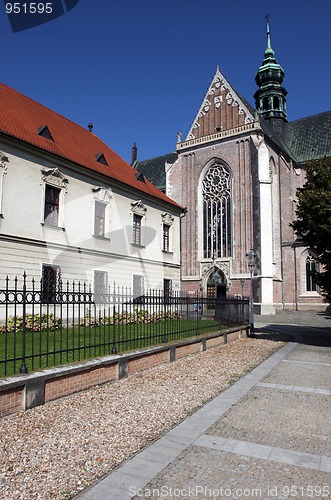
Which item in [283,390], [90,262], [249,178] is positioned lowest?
[283,390]

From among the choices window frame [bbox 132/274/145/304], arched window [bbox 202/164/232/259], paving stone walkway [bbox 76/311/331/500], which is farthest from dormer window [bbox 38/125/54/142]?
arched window [bbox 202/164/232/259]

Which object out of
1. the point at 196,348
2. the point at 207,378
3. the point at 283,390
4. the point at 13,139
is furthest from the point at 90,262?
the point at 283,390

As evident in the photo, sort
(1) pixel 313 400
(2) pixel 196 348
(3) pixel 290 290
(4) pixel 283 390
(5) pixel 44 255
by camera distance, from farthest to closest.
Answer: (3) pixel 290 290
(5) pixel 44 255
(2) pixel 196 348
(4) pixel 283 390
(1) pixel 313 400

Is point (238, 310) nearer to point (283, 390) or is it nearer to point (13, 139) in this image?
point (283, 390)

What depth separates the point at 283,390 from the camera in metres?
7.23

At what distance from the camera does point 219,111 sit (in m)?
39.2

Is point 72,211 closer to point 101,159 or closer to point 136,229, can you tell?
point 101,159

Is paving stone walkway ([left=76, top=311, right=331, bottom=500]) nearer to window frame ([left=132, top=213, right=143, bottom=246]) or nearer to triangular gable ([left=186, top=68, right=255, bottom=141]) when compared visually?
window frame ([left=132, top=213, right=143, bottom=246])

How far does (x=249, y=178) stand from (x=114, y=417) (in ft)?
109

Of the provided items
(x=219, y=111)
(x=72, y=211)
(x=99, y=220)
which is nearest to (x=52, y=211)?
(x=72, y=211)

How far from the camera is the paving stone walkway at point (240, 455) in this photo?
3.40 m

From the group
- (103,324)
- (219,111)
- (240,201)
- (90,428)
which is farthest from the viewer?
(219,111)

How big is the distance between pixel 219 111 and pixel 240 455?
3887 cm

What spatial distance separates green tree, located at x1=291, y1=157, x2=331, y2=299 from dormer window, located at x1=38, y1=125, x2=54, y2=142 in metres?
12.0
